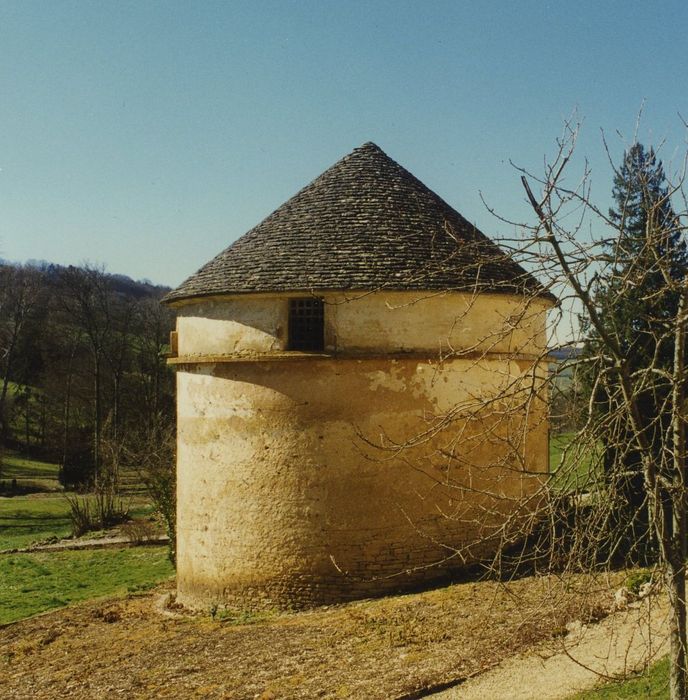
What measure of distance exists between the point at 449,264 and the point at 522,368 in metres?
2.44

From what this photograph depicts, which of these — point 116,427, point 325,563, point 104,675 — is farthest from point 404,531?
point 116,427

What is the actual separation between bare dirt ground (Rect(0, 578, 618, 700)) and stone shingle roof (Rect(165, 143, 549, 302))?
4.79 metres

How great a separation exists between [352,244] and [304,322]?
157 centimetres

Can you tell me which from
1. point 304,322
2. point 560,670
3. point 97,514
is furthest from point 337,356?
point 97,514

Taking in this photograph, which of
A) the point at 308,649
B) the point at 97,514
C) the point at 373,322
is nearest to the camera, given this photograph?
the point at 308,649

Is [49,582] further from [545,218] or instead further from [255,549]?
[545,218]

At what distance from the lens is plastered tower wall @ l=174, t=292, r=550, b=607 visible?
1239cm

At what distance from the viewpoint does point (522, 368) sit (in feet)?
44.9

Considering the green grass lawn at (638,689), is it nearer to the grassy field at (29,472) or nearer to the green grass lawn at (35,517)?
the green grass lawn at (35,517)

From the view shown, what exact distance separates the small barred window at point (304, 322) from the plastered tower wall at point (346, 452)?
0.21m

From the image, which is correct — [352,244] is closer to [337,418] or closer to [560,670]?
[337,418]

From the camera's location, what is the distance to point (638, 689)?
7.69 meters

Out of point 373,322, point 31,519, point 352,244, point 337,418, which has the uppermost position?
point 352,244

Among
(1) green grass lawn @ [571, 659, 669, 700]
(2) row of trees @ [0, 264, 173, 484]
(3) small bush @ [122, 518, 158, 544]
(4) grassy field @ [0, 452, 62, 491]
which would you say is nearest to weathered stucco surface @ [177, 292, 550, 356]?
(1) green grass lawn @ [571, 659, 669, 700]
